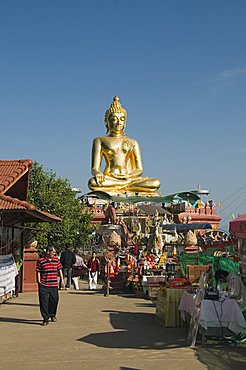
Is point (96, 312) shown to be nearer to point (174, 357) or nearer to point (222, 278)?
point (222, 278)

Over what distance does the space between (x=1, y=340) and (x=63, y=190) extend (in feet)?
69.5

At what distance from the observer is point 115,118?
40531 mm

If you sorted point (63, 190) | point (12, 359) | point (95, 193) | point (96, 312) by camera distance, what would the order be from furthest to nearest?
point (95, 193) → point (63, 190) → point (96, 312) → point (12, 359)

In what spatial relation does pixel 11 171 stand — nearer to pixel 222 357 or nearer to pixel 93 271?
pixel 93 271

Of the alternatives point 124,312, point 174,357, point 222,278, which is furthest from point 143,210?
point 174,357

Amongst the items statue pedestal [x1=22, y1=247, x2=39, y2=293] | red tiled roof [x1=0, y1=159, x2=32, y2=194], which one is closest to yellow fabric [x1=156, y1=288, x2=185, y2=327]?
red tiled roof [x1=0, y1=159, x2=32, y2=194]

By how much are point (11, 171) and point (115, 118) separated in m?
25.8

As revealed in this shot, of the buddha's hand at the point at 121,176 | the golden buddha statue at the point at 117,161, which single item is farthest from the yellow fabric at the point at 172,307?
the buddha's hand at the point at 121,176

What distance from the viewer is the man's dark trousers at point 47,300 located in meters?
11.1

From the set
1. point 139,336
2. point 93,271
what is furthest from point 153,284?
point 139,336

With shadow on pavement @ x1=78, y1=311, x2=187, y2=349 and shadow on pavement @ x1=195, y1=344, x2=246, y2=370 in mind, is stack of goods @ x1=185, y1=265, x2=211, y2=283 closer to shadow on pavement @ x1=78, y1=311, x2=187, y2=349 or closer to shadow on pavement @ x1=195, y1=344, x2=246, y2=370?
shadow on pavement @ x1=78, y1=311, x2=187, y2=349

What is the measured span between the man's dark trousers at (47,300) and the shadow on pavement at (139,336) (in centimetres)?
107

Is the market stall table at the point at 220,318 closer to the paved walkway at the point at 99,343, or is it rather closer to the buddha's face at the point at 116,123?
the paved walkway at the point at 99,343

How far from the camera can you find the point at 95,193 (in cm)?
3759
